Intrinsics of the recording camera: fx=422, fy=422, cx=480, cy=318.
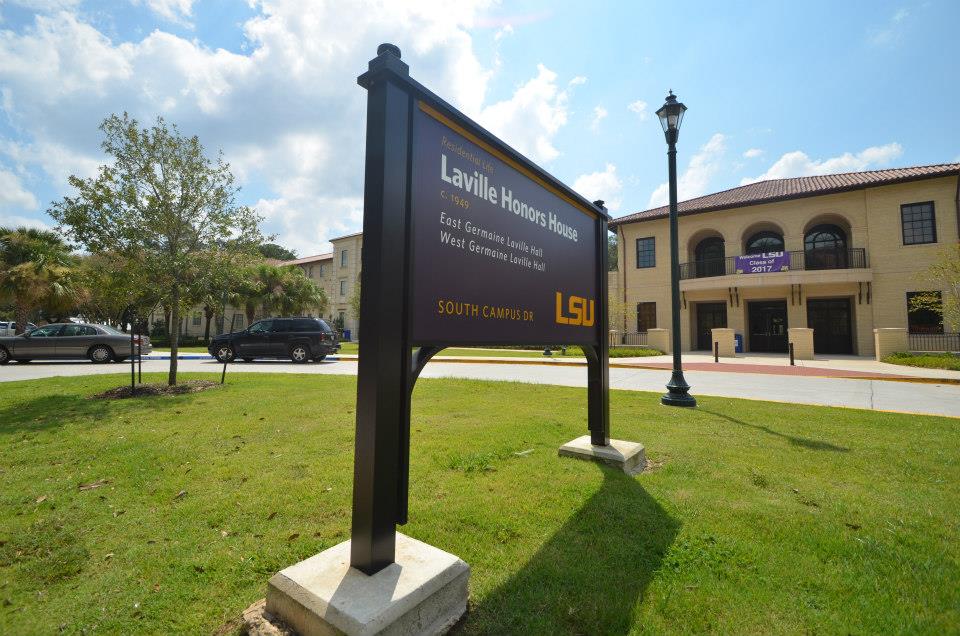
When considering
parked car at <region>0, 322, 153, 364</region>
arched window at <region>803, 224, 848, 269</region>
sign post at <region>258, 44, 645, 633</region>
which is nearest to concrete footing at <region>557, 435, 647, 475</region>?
sign post at <region>258, 44, 645, 633</region>

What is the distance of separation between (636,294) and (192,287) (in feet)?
83.3

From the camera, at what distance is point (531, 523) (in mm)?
2914

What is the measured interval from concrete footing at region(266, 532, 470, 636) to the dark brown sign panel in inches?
42.8

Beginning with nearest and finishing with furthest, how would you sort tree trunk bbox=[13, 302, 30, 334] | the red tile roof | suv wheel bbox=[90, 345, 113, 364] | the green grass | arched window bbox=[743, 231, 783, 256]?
the green grass → suv wheel bbox=[90, 345, 113, 364] → the red tile roof → tree trunk bbox=[13, 302, 30, 334] → arched window bbox=[743, 231, 783, 256]

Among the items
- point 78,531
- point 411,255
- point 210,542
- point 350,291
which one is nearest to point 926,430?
point 411,255

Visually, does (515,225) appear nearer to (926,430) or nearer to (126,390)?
(926,430)

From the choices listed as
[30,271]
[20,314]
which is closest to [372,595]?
[30,271]

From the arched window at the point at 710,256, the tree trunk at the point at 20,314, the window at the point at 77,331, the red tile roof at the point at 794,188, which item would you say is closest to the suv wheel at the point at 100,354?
the window at the point at 77,331

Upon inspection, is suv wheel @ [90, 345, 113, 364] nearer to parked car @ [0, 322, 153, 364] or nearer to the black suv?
parked car @ [0, 322, 153, 364]

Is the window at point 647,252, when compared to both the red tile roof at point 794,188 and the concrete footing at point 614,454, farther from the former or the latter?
the concrete footing at point 614,454

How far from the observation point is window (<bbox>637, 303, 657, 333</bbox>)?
1083 inches

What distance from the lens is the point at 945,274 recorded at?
16766 mm

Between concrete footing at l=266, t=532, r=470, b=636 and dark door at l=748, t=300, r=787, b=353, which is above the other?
dark door at l=748, t=300, r=787, b=353

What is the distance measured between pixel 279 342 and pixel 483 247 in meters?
17.1
